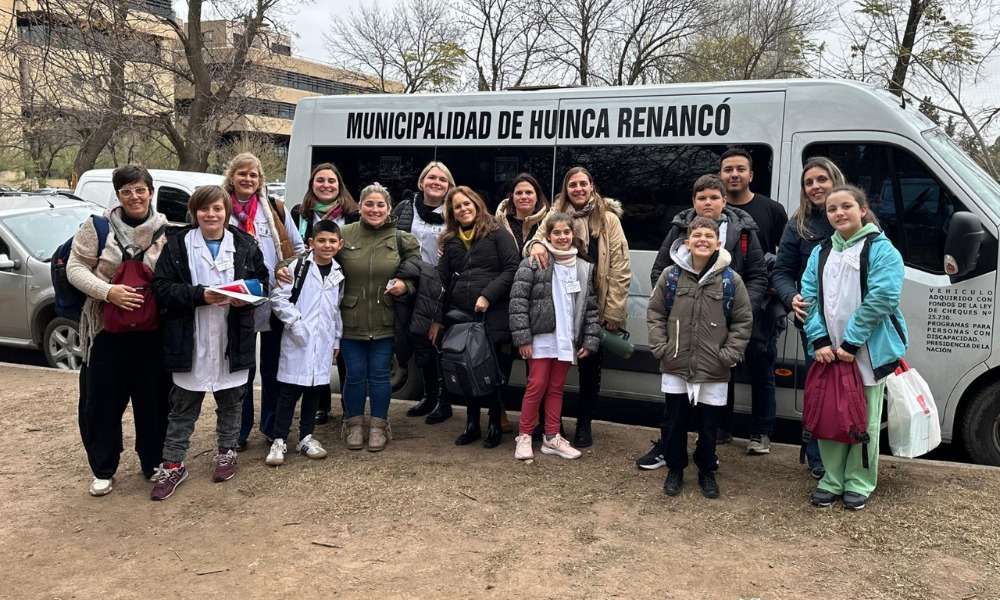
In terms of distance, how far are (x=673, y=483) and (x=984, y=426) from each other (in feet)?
6.62

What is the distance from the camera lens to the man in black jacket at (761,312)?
4625 mm

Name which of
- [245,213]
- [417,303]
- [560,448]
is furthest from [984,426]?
[245,213]

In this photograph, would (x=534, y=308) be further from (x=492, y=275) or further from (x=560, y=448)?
(x=560, y=448)

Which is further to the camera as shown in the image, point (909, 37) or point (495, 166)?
point (909, 37)

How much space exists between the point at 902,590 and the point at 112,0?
279 inches

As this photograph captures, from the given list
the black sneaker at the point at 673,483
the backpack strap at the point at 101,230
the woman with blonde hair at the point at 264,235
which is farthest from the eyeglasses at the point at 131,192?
the black sneaker at the point at 673,483

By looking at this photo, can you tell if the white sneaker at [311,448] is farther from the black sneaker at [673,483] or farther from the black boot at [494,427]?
the black sneaker at [673,483]

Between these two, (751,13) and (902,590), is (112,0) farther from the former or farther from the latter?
(751,13)

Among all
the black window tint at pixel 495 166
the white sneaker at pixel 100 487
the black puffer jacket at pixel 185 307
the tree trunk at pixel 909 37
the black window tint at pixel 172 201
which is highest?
the tree trunk at pixel 909 37

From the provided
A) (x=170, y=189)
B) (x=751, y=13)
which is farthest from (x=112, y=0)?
(x=751, y=13)

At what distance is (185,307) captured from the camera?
4.09m

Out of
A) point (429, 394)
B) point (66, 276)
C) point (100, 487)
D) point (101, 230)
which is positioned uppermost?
point (101, 230)

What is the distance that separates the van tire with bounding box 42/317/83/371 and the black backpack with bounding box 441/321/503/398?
4.88 meters

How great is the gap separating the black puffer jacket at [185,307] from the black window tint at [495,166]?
2103mm
